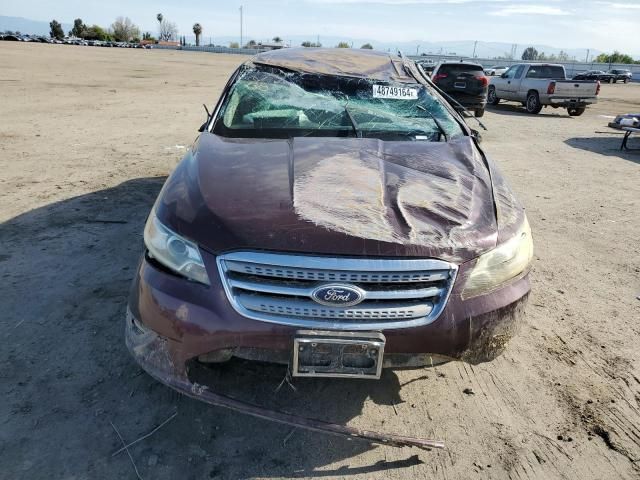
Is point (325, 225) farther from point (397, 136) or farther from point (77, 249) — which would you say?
point (77, 249)

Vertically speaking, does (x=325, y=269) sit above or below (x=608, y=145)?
above

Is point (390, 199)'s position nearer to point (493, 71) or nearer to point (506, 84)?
point (506, 84)

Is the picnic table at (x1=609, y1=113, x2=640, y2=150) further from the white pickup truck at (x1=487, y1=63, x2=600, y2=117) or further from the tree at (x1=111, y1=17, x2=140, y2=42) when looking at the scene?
the tree at (x1=111, y1=17, x2=140, y2=42)

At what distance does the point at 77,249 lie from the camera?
4285 millimetres

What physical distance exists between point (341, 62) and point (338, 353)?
2.90m

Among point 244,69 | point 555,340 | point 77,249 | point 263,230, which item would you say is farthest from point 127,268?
point 555,340

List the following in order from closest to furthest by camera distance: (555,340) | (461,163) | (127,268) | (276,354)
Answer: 1. (276,354)
2. (461,163)
3. (555,340)
4. (127,268)

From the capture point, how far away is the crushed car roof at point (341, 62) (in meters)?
4.08

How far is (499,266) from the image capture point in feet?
7.84

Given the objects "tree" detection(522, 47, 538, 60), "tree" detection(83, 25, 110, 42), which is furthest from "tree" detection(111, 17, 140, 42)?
"tree" detection(522, 47, 538, 60)

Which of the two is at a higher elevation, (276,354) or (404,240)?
(404,240)

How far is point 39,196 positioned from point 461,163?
15.3ft

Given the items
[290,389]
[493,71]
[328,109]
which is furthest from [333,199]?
[493,71]

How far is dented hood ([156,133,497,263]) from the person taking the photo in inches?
87.4
